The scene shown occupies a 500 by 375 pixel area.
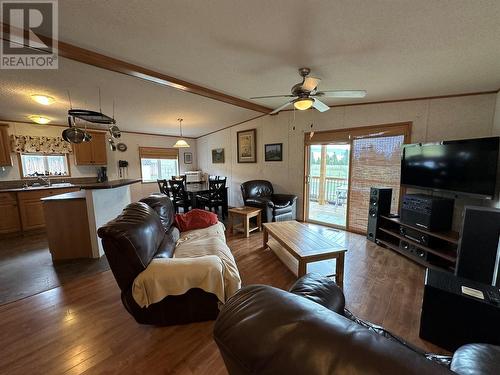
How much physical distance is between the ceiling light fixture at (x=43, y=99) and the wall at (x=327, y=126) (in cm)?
377

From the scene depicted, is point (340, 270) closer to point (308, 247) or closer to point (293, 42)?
point (308, 247)

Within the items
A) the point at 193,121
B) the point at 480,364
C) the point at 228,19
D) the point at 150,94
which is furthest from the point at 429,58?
the point at 193,121

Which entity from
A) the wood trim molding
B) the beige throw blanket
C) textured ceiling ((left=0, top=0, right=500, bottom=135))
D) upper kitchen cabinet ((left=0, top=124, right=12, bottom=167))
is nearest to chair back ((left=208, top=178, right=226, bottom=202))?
the wood trim molding

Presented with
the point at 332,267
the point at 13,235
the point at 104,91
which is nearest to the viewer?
the point at 332,267

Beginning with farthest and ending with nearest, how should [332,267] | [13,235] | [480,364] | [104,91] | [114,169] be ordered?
1. [114,169]
2. [13,235]
3. [104,91]
4. [332,267]
5. [480,364]

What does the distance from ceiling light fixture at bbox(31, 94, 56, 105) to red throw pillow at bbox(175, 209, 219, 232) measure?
271 cm

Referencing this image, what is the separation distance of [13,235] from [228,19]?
5412 mm

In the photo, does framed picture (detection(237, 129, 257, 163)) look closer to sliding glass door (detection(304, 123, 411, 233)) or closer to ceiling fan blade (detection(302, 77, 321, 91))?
sliding glass door (detection(304, 123, 411, 233))

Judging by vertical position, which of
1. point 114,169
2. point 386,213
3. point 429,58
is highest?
point 429,58

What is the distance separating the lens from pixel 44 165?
192 inches

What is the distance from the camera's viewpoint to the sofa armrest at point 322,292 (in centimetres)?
105

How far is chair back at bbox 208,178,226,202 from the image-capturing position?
4.79m

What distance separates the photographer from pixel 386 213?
3.31 meters

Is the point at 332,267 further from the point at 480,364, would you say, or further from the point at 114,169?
the point at 114,169
